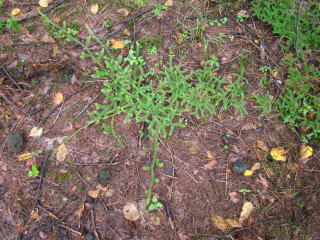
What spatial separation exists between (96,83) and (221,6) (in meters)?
1.50

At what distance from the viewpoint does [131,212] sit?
87.7 inches

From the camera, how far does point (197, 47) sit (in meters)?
2.62

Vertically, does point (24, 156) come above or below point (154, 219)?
above

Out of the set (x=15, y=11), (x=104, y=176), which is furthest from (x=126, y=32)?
(x=104, y=176)

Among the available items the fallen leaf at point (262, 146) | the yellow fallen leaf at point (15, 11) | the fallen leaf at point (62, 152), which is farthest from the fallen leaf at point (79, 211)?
the yellow fallen leaf at point (15, 11)

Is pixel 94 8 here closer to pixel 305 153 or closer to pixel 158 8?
pixel 158 8

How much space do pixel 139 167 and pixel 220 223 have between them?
32.4 inches

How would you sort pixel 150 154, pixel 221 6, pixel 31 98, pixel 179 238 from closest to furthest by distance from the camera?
pixel 179 238 < pixel 150 154 < pixel 31 98 < pixel 221 6

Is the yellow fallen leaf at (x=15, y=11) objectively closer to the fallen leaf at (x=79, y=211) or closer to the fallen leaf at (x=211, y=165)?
the fallen leaf at (x=79, y=211)

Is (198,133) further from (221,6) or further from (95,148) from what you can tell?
(221,6)

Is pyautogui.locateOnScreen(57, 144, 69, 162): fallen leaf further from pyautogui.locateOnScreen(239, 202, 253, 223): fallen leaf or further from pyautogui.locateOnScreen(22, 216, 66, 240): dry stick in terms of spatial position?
pyautogui.locateOnScreen(239, 202, 253, 223): fallen leaf

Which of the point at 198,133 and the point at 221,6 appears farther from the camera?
the point at 221,6

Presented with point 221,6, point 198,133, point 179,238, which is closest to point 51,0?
point 221,6

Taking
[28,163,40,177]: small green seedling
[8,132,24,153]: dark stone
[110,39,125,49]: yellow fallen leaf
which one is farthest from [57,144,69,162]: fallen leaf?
[110,39,125,49]: yellow fallen leaf
